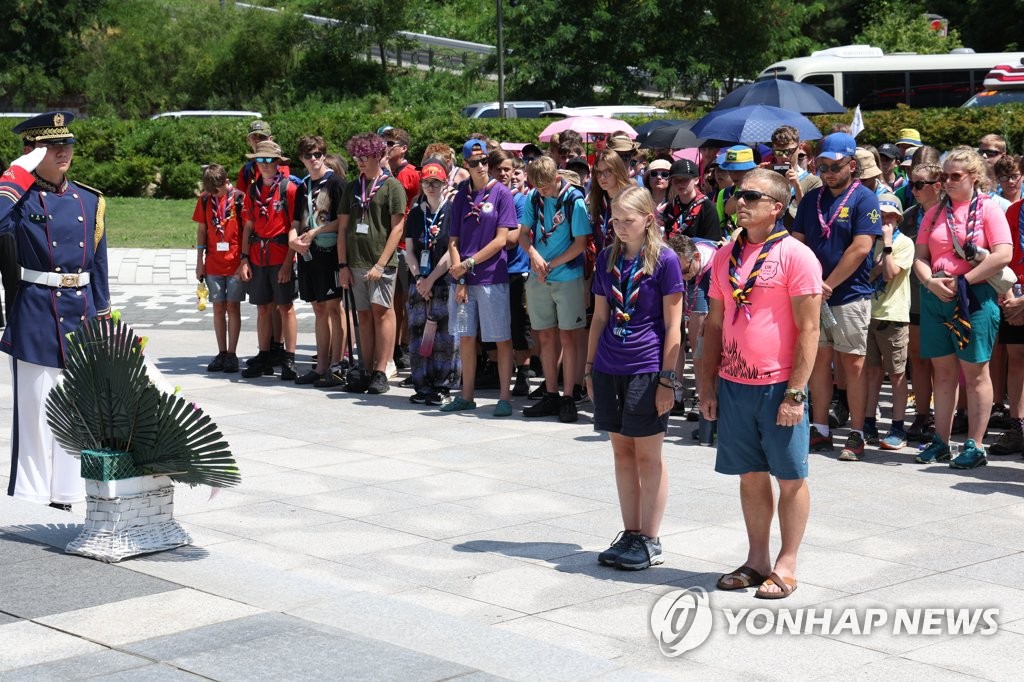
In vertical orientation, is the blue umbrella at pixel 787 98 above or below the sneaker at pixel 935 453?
above

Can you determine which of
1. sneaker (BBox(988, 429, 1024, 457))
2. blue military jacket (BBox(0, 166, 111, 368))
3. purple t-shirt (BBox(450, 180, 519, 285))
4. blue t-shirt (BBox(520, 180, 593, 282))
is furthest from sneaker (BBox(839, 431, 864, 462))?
blue military jacket (BBox(0, 166, 111, 368))

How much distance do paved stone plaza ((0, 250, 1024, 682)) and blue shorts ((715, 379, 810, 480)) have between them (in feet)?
1.83

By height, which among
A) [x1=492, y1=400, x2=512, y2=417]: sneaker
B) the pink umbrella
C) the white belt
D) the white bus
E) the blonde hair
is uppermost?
the white bus

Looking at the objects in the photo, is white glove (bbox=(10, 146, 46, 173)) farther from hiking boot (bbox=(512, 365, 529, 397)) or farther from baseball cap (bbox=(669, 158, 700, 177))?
hiking boot (bbox=(512, 365, 529, 397))

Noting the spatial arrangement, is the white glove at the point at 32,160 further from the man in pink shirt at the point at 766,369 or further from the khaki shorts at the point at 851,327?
the khaki shorts at the point at 851,327

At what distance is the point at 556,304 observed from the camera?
10570 millimetres

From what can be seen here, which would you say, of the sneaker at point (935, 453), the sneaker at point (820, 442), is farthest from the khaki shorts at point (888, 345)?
the sneaker at point (935, 453)

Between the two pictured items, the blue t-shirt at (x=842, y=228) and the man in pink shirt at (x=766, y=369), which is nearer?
the man in pink shirt at (x=766, y=369)

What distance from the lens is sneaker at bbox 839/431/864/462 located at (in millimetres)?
9016

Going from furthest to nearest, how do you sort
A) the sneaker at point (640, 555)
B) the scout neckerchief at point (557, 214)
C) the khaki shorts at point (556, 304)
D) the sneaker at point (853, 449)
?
the khaki shorts at point (556, 304) < the scout neckerchief at point (557, 214) < the sneaker at point (853, 449) < the sneaker at point (640, 555)

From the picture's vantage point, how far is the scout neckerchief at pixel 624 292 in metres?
6.46

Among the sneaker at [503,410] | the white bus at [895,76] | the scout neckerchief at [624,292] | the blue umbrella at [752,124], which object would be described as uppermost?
the white bus at [895,76]

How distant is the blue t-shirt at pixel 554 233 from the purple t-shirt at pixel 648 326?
3.89 m

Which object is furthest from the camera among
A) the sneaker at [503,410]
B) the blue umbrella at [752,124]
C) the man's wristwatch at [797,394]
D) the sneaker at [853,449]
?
the blue umbrella at [752,124]
